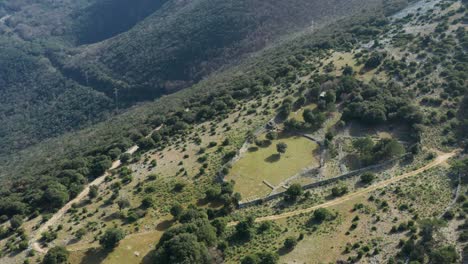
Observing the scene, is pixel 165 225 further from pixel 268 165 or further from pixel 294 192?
pixel 268 165

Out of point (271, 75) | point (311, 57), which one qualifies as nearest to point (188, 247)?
point (271, 75)

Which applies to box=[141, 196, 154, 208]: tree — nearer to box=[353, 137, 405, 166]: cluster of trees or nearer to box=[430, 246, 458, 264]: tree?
box=[353, 137, 405, 166]: cluster of trees

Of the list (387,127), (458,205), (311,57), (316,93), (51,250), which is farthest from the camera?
(311,57)

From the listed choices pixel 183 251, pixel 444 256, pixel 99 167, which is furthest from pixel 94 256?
pixel 444 256

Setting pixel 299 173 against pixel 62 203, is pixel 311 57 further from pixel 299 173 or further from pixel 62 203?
pixel 62 203

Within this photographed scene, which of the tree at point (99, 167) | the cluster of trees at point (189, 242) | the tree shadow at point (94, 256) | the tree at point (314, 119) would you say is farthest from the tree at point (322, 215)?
the tree at point (99, 167)

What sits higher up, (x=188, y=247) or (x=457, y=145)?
(x=188, y=247)

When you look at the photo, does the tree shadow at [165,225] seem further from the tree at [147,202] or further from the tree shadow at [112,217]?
the tree shadow at [112,217]

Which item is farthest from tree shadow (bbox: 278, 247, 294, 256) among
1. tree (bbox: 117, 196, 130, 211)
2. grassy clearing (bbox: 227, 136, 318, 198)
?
tree (bbox: 117, 196, 130, 211)
